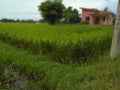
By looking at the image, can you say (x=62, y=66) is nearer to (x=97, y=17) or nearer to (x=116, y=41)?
(x=116, y=41)

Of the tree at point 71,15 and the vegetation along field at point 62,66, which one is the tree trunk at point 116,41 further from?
the tree at point 71,15

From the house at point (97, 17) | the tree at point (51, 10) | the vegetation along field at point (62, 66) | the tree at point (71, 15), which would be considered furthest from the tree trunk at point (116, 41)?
the tree at point (71, 15)

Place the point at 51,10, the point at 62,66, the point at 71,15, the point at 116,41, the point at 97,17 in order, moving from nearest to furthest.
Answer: the point at 62,66
the point at 116,41
the point at 51,10
the point at 97,17
the point at 71,15

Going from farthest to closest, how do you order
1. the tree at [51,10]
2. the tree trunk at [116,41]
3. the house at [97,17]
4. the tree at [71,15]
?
the tree at [71,15] → the house at [97,17] → the tree at [51,10] → the tree trunk at [116,41]

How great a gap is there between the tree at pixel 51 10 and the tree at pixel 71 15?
214 cm

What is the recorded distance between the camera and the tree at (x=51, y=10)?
3031cm

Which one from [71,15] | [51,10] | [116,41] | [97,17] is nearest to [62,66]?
[116,41]

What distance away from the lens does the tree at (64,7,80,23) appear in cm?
3322

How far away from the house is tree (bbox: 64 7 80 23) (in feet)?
5.31

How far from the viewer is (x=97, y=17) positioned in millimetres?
32406

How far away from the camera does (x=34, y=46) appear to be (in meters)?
7.38

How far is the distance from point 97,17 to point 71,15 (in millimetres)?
3734

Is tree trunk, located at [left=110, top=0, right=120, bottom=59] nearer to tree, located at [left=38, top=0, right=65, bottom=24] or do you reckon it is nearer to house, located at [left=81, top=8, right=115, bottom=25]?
tree, located at [left=38, top=0, right=65, bottom=24]

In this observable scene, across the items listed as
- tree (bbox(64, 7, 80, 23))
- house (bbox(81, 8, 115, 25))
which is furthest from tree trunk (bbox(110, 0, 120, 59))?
tree (bbox(64, 7, 80, 23))
